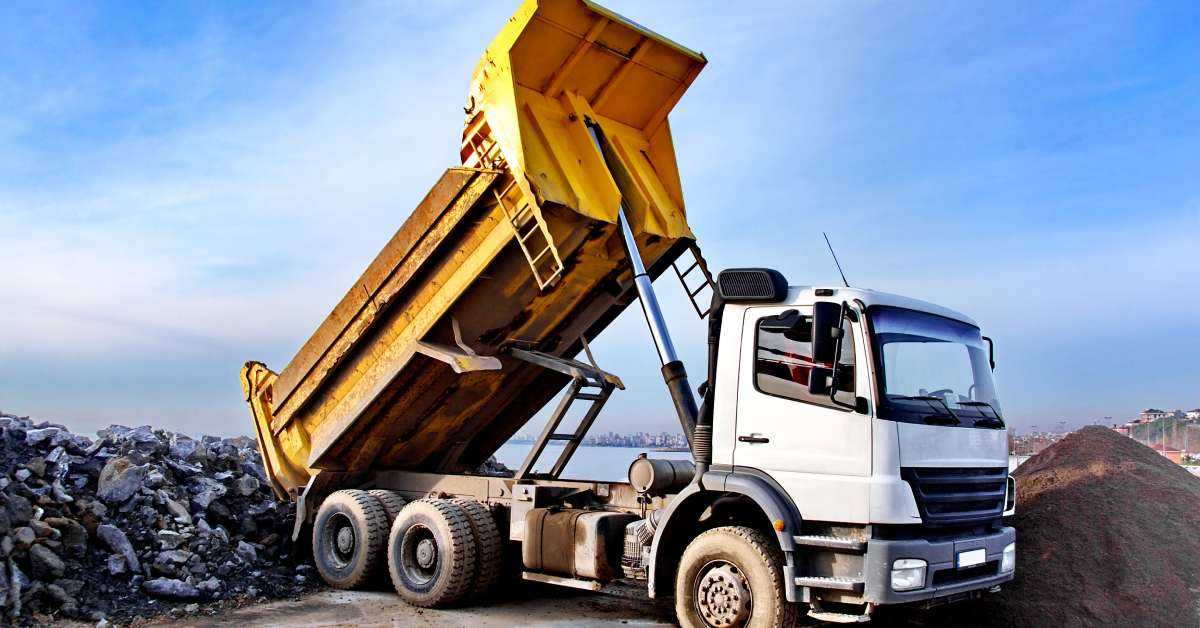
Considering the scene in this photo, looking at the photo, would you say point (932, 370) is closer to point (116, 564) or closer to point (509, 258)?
point (509, 258)

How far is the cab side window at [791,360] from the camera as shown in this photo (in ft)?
18.9

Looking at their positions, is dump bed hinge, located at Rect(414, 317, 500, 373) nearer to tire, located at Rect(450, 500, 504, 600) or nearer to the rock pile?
tire, located at Rect(450, 500, 504, 600)

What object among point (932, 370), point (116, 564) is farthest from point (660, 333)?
point (116, 564)

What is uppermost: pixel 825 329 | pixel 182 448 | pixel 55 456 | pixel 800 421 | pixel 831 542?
pixel 825 329

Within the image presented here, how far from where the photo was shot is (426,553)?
26.4 feet

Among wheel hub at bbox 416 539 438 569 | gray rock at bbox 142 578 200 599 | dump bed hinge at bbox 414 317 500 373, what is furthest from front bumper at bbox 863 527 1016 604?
gray rock at bbox 142 578 200 599

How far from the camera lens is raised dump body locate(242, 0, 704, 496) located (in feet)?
23.4

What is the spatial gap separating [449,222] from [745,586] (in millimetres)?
3719

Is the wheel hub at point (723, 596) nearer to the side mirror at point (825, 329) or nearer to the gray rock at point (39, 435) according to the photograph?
the side mirror at point (825, 329)

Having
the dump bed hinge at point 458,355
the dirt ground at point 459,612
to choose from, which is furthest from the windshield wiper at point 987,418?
the dump bed hinge at point 458,355

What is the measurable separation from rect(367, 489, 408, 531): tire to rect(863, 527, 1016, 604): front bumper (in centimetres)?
473

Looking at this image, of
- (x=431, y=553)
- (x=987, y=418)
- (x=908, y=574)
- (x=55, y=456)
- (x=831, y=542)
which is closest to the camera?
(x=908, y=574)

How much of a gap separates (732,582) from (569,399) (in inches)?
99.9

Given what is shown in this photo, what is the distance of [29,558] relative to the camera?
7555 millimetres
